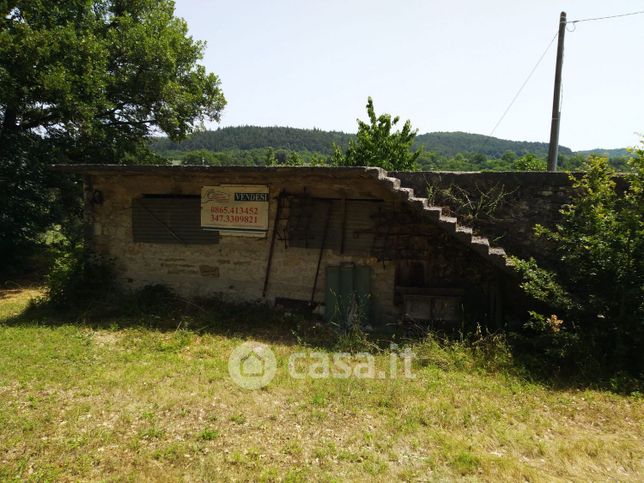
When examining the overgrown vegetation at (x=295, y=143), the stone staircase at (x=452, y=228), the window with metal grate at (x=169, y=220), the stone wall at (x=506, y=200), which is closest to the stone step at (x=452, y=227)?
the stone staircase at (x=452, y=228)

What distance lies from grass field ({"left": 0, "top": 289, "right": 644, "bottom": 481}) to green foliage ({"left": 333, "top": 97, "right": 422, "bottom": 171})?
15760 mm

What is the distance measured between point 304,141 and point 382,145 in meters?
59.9

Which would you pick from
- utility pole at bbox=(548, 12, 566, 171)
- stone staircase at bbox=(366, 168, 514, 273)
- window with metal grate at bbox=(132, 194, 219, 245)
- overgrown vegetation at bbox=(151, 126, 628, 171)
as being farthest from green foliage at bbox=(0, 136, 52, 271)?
overgrown vegetation at bbox=(151, 126, 628, 171)

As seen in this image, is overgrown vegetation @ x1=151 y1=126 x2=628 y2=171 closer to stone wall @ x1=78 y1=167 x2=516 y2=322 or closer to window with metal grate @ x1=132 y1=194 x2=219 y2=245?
stone wall @ x1=78 y1=167 x2=516 y2=322

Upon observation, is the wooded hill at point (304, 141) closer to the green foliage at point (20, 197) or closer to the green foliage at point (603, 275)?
the green foliage at point (20, 197)

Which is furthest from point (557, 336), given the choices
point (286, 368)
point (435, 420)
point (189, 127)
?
point (189, 127)

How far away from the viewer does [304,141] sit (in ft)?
259

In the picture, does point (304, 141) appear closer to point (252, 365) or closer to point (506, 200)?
point (506, 200)

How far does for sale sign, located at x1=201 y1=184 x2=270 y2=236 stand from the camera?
25.2ft

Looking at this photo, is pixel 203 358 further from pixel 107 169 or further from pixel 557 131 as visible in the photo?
pixel 557 131

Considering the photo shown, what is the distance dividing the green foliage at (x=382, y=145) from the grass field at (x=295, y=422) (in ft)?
51.7

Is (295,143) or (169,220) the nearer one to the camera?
(169,220)

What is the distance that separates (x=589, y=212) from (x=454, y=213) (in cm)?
194

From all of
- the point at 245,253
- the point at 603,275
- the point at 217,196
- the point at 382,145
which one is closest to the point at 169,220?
the point at 217,196
